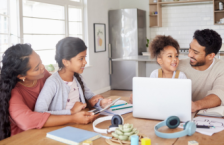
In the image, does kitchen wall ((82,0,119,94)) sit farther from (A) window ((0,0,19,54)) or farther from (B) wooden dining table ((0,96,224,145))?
(B) wooden dining table ((0,96,224,145))

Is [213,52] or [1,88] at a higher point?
[213,52]

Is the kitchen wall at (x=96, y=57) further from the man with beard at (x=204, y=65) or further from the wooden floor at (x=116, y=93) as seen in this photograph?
the man with beard at (x=204, y=65)

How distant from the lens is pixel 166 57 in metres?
2.18

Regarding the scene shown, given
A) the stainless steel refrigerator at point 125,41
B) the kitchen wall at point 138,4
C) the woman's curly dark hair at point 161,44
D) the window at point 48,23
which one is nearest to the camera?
the woman's curly dark hair at point 161,44

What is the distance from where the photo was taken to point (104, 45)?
20.8ft

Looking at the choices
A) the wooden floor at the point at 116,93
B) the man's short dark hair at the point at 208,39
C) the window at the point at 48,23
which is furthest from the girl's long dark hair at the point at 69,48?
the wooden floor at the point at 116,93

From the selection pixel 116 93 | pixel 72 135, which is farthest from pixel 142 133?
pixel 116 93

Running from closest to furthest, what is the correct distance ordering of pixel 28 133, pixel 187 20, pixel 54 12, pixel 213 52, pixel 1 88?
1. pixel 28 133
2. pixel 1 88
3. pixel 213 52
4. pixel 54 12
5. pixel 187 20

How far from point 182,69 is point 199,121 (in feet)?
2.41

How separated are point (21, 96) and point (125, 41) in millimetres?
4809

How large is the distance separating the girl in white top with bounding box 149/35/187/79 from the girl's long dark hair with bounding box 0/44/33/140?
1056mm

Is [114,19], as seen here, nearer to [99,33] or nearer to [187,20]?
[99,33]

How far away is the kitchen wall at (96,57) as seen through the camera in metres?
5.74

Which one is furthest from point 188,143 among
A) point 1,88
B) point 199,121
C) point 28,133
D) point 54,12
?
point 54,12
